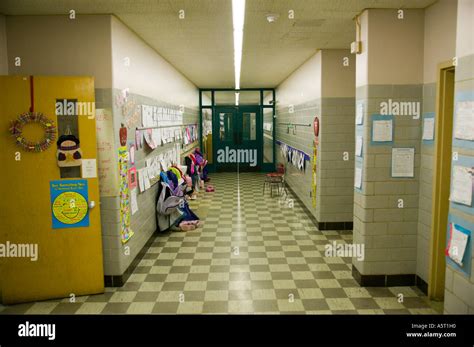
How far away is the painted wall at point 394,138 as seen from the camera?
14.1ft

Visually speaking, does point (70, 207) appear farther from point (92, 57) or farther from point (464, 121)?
point (464, 121)

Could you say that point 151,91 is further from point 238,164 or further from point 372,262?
point 238,164

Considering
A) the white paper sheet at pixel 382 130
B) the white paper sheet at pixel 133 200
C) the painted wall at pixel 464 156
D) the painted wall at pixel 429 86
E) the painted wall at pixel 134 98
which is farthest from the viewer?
the white paper sheet at pixel 133 200

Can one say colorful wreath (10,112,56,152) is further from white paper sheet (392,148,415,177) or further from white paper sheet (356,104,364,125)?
white paper sheet (392,148,415,177)

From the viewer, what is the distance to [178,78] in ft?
29.9

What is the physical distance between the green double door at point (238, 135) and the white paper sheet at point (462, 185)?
11697 mm

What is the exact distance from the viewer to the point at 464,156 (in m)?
2.77

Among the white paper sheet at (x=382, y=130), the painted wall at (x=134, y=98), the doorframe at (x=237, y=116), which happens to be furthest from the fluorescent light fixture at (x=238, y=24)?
the doorframe at (x=237, y=116)

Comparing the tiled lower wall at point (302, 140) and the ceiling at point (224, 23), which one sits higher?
the ceiling at point (224, 23)

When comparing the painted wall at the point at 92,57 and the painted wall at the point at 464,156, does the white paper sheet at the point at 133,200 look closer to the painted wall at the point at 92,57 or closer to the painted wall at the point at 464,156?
the painted wall at the point at 92,57

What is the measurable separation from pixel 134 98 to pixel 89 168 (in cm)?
140

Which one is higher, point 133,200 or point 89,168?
point 89,168

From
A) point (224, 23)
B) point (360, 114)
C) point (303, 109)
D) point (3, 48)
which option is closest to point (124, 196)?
point (3, 48)
